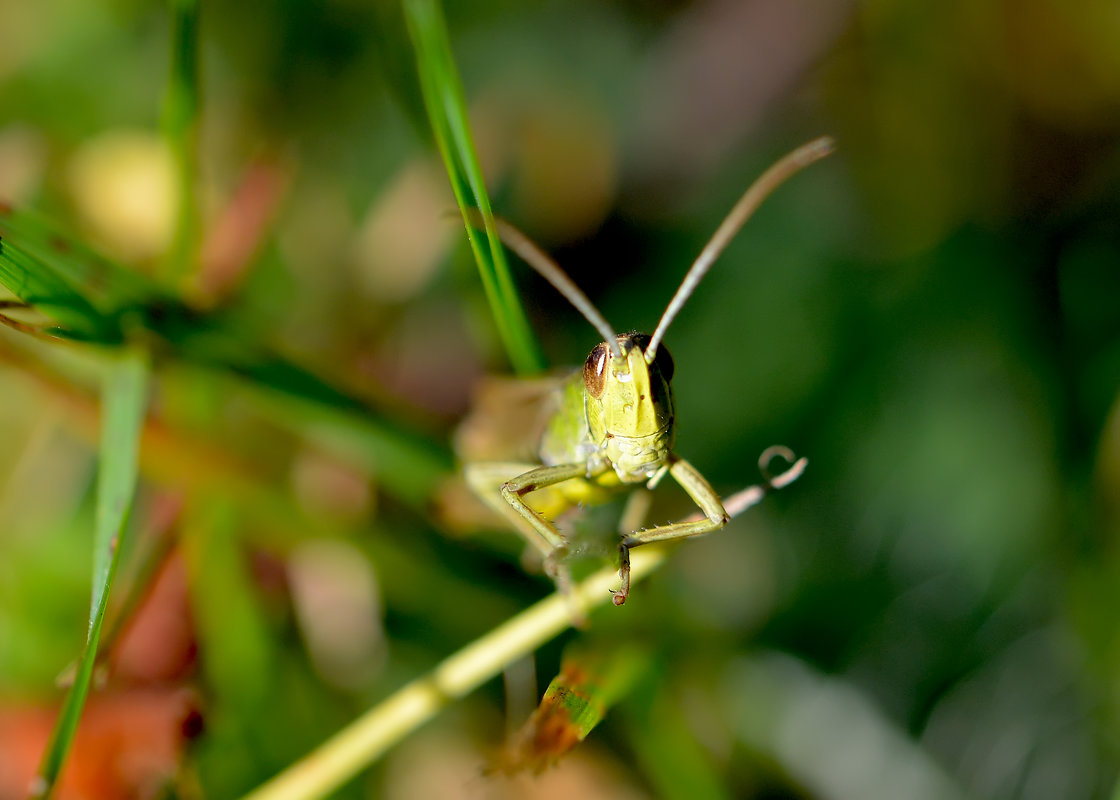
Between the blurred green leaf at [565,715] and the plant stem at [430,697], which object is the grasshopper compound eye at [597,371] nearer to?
the plant stem at [430,697]

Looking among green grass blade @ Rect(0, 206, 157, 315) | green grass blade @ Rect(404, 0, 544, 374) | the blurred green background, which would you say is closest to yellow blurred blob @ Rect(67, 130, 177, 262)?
the blurred green background

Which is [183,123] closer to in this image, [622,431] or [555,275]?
[555,275]

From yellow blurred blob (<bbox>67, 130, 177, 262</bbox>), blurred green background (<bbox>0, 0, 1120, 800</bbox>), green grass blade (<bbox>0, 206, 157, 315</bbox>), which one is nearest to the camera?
green grass blade (<bbox>0, 206, 157, 315</bbox>)

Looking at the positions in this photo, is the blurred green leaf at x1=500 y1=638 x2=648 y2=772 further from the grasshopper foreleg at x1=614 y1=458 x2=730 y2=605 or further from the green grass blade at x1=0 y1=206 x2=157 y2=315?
the green grass blade at x1=0 y1=206 x2=157 y2=315

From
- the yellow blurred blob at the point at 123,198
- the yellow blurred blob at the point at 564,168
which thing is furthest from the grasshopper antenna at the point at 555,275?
the yellow blurred blob at the point at 123,198

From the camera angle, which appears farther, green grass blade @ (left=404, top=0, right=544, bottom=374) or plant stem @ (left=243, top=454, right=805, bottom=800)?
→ plant stem @ (left=243, top=454, right=805, bottom=800)

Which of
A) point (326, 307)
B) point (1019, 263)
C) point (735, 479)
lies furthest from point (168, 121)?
point (1019, 263)

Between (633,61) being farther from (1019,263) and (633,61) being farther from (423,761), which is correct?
(423,761)
